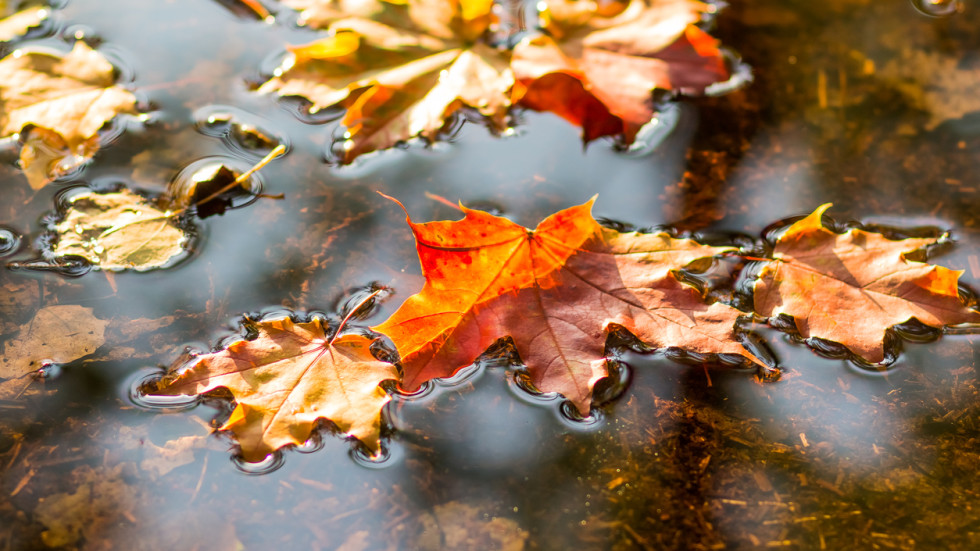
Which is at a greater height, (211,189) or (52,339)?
(211,189)

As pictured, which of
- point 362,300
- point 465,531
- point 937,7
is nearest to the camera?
point 465,531

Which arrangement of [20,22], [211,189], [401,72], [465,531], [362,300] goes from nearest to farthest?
[465,531] < [362,300] < [211,189] < [401,72] < [20,22]

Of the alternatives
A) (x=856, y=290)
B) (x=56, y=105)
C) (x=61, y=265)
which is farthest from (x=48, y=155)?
(x=856, y=290)

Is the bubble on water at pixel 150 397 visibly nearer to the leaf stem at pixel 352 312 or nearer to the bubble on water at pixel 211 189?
the leaf stem at pixel 352 312

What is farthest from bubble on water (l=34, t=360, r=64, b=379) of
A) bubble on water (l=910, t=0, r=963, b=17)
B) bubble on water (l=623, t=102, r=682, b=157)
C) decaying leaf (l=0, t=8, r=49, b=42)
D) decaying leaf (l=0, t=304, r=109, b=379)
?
bubble on water (l=910, t=0, r=963, b=17)

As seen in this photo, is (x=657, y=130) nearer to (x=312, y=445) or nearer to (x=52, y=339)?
(x=312, y=445)

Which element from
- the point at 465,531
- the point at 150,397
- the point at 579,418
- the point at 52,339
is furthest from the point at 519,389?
the point at 52,339

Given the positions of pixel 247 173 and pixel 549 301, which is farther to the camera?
pixel 247 173

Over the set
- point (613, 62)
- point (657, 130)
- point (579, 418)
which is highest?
point (613, 62)
